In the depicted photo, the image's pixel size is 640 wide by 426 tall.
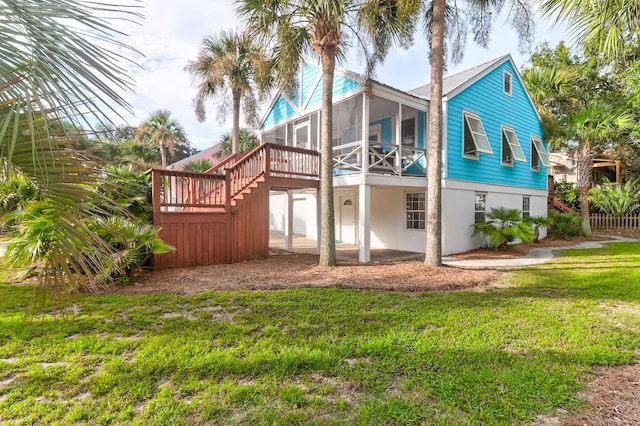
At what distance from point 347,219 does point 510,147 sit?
6770mm

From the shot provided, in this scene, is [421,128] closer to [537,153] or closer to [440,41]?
[440,41]

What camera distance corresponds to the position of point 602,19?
13.0ft

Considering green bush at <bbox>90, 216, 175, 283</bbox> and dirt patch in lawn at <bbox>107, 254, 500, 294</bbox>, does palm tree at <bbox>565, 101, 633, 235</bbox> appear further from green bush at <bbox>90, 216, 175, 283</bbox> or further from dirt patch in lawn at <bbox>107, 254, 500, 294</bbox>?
green bush at <bbox>90, 216, 175, 283</bbox>

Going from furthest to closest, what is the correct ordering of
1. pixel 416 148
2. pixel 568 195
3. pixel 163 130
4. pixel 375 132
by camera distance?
pixel 163 130
pixel 568 195
pixel 375 132
pixel 416 148

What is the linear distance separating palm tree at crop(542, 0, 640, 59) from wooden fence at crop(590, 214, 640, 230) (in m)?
16.9

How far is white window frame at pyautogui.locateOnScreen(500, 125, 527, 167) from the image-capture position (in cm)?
1237

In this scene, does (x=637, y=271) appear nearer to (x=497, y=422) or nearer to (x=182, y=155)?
(x=497, y=422)

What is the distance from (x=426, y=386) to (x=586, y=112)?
1708 cm

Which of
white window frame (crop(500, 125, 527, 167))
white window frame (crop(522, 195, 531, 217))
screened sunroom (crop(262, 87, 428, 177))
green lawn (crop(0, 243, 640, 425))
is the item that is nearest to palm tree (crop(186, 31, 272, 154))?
screened sunroom (crop(262, 87, 428, 177))

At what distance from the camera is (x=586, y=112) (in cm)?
1452

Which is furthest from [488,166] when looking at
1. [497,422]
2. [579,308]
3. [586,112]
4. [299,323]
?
[497,422]

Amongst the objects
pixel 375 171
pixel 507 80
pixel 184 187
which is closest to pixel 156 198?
pixel 184 187

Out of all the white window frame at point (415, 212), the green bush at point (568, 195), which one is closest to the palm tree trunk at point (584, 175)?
the green bush at point (568, 195)

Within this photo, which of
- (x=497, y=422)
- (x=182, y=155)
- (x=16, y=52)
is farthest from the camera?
(x=182, y=155)
